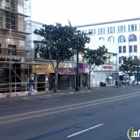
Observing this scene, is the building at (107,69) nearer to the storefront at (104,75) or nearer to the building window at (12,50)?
the storefront at (104,75)

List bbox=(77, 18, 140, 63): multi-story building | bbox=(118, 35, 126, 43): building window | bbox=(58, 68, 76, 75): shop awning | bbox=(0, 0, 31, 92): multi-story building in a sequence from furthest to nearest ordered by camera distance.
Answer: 1. bbox=(118, 35, 126, 43): building window
2. bbox=(77, 18, 140, 63): multi-story building
3. bbox=(58, 68, 76, 75): shop awning
4. bbox=(0, 0, 31, 92): multi-story building

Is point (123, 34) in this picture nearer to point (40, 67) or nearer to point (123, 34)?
point (123, 34)

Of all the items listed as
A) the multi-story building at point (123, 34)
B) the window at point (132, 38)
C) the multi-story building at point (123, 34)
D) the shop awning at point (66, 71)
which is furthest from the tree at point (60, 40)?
the window at point (132, 38)

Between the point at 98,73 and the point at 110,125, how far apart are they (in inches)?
1299

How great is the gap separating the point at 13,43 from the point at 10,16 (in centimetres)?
275

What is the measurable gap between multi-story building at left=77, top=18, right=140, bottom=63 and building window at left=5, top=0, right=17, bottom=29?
64.5 m

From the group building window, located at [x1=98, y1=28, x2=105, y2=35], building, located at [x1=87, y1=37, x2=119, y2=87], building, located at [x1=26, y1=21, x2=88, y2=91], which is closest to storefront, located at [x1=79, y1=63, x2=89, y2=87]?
building, located at [x1=87, y1=37, x2=119, y2=87]

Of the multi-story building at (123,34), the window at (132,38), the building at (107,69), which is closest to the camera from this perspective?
the building at (107,69)

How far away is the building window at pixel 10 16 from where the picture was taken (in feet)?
84.9

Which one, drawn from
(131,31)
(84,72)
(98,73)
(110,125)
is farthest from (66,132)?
(131,31)

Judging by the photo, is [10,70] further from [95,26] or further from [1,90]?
[95,26]

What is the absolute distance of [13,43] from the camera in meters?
26.0

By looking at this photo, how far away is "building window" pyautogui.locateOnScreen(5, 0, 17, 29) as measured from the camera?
25.9 meters

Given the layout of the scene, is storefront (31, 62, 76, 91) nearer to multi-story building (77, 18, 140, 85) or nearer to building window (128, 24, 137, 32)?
multi-story building (77, 18, 140, 85)
